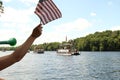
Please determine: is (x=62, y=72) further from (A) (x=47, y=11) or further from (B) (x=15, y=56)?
(B) (x=15, y=56)

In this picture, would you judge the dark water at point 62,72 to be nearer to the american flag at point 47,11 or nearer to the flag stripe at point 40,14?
the american flag at point 47,11

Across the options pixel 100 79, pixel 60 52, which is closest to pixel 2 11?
pixel 100 79

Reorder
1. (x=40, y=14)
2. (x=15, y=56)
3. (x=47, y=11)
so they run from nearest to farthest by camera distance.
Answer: (x=15, y=56) → (x=40, y=14) → (x=47, y=11)

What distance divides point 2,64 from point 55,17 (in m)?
1.19

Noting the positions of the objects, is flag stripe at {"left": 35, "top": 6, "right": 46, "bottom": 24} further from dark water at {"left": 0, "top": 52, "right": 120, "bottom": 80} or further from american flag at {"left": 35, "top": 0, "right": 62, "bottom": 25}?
dark water at {"left": 0, "top": 52, "right": 120, "bottom": 80}

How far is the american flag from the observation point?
3623 mm

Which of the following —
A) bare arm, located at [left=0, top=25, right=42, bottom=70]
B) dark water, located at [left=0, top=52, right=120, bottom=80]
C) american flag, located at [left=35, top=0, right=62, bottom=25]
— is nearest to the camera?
bare arm, located at [left=0, top=25, right=42, bottom=70]

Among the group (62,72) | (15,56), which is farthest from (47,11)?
(62,72)

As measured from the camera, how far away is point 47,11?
3.87 m

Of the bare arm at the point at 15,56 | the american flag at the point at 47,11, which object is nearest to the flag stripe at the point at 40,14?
the american flag at the point at 47,11

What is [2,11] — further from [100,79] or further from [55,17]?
[100,79]

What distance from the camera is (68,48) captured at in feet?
552

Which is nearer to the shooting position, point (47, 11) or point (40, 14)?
point (40, 14)

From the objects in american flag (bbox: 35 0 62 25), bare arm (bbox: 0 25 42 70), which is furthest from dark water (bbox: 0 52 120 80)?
bare arm (bbox: 0 25 42 70)
